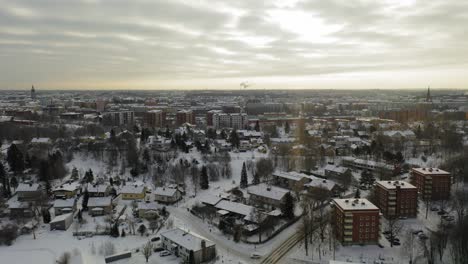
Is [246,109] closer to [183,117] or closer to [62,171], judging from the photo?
[183,117]

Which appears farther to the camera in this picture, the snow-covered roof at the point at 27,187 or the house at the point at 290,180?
the house at the point at 290,180

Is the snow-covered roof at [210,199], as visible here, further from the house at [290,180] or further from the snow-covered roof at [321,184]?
the snow-covered roof at [321,184]

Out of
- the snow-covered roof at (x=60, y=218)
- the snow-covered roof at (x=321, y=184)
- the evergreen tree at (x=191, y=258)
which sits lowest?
the evergreen tree at (x=191, y=258)

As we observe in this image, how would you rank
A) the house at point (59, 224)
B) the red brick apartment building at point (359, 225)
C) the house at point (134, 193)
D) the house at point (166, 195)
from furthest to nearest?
1. the house at point (134, 193)
2. the house at point (166, 195)
3. the house at point (59, 224)
4. the red brick apartment building at point (359, 225)

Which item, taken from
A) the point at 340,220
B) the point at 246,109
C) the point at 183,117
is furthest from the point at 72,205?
the point at 246,109

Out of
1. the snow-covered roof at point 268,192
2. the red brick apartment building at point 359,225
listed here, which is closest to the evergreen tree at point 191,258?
the red brick apartment building at point 359,225

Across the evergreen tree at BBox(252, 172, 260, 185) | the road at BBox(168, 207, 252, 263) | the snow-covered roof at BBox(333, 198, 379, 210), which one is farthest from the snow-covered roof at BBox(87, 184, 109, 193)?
the snow-covered roof at BBox(333, 198, 379, 210)
